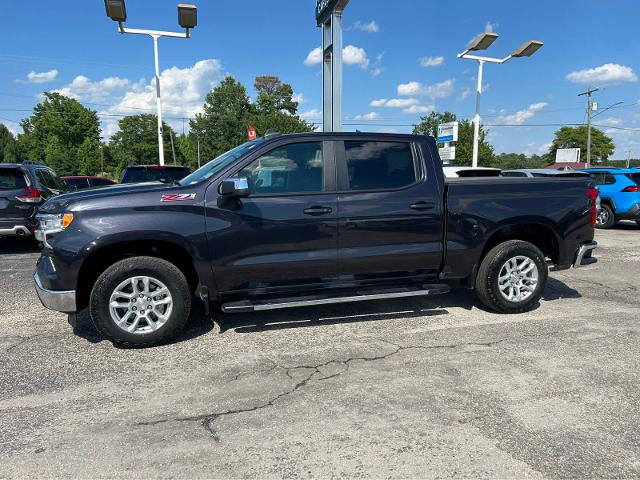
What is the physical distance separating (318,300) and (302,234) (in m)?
0.65

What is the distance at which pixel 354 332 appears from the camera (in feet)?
14.9

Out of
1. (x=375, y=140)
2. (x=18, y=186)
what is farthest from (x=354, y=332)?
(x=18, y=186)

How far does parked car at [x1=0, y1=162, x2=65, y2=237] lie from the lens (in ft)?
27.3

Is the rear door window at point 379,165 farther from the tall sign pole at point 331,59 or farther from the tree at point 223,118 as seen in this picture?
the tree at point 223,118

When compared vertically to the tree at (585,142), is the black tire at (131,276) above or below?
below

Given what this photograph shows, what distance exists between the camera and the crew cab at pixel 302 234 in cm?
397

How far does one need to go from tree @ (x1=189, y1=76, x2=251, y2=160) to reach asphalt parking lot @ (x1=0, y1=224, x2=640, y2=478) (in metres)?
62.3

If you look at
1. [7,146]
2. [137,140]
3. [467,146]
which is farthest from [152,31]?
[7,146]

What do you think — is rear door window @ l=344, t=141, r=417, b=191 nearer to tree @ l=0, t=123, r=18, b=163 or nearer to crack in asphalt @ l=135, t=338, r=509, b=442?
crack in asphalt @ l=135, t=338, r=509, b=442

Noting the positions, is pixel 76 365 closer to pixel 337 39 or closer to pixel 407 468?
pixel 407 468

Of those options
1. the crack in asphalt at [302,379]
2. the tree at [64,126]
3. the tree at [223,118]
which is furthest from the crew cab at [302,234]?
the tree at [64,126]

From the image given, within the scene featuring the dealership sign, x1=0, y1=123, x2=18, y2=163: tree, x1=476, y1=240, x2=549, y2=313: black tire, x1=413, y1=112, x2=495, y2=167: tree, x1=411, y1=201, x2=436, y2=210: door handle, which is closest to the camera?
x1=411, y1=201, x2=436, y2=210: door handle

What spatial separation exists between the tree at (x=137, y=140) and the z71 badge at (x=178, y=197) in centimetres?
8090

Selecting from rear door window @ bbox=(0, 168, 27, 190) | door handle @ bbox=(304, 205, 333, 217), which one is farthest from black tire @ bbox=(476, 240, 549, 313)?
rear door window @ bbox=(0, 168, 27, 190)
